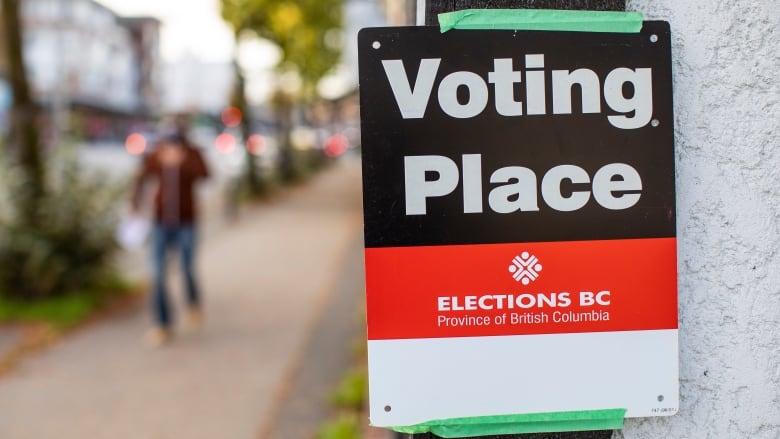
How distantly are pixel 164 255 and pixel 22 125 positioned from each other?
2.75m

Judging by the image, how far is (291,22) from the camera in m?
19.5

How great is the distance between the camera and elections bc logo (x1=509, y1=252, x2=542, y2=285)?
1.70 metres

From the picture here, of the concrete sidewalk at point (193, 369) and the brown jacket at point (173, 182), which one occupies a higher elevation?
the brown jacket at point (173, 182)

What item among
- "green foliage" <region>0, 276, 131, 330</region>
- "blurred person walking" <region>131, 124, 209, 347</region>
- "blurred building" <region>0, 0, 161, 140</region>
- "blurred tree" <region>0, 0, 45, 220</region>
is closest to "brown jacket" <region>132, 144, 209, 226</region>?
"blurred person walking" <region>131, 124, 209, 347</region>

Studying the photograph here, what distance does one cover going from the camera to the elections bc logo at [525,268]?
170 cm

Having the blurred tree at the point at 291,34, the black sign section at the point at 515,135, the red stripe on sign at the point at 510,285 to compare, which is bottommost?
the red stripe on sign at the point at 510,285

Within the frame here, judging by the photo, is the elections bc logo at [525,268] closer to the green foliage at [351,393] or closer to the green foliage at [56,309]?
the green foliage at [351,393]

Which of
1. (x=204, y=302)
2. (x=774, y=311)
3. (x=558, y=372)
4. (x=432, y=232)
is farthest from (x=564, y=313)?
(x=204, y=302)

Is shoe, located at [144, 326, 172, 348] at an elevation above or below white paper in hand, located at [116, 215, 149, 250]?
below

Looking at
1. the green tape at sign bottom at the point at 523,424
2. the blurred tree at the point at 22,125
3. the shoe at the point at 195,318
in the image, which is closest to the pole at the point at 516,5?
the green tape at sign bottom at the point at 523,424

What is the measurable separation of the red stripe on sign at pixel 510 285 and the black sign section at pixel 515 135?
3 cm

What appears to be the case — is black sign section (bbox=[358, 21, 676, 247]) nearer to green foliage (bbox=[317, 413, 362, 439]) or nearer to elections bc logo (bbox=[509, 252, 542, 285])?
elections bc logo (bbox=[509, 252, 542, 285])

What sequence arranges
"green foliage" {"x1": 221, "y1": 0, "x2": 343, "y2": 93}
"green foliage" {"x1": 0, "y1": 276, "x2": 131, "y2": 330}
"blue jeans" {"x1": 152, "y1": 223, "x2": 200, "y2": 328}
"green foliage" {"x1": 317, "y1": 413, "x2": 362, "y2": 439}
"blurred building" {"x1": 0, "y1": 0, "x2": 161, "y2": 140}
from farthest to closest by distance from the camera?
"blurred building" {"x1": 0, "y1": 0, "x2": 161, "y2": 140}, "green foliage" {"x1": 221, "y1": 0, "x2": 343, "y2": 93}, "green foliage" {"x1": 0, "y1": 276, "x2": 131, "y2": 330}, "blue jeans" {"x1": 152, "y1": 223, "x2": 200, "y2": 328}, "green foliage" {"x1": 317, "y1": 413, "x2": 362, "y2": 439}

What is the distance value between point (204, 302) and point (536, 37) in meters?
7.74
